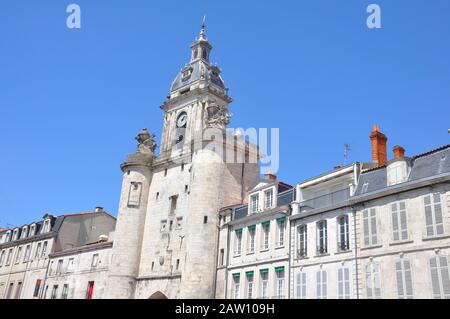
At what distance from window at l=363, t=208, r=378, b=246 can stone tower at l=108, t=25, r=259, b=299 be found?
39.5 ft

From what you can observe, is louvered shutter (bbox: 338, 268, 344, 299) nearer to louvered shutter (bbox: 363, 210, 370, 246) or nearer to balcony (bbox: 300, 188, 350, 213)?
louvered shutter (bbox: 363, 210, 370, 246)

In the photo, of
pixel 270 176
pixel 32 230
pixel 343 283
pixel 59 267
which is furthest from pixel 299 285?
pixel 32 230

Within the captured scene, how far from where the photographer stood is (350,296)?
19844 mm

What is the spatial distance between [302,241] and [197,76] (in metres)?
22.8

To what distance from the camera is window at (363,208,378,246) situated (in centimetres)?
1981

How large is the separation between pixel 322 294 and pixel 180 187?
1610 centimetres

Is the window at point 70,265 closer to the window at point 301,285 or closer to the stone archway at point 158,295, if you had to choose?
the stone archway at point 158,295

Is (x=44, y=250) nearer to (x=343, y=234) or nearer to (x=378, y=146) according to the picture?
(x=343, y=234)

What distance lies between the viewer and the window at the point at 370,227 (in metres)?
19.8

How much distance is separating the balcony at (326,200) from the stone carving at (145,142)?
62.6ft
